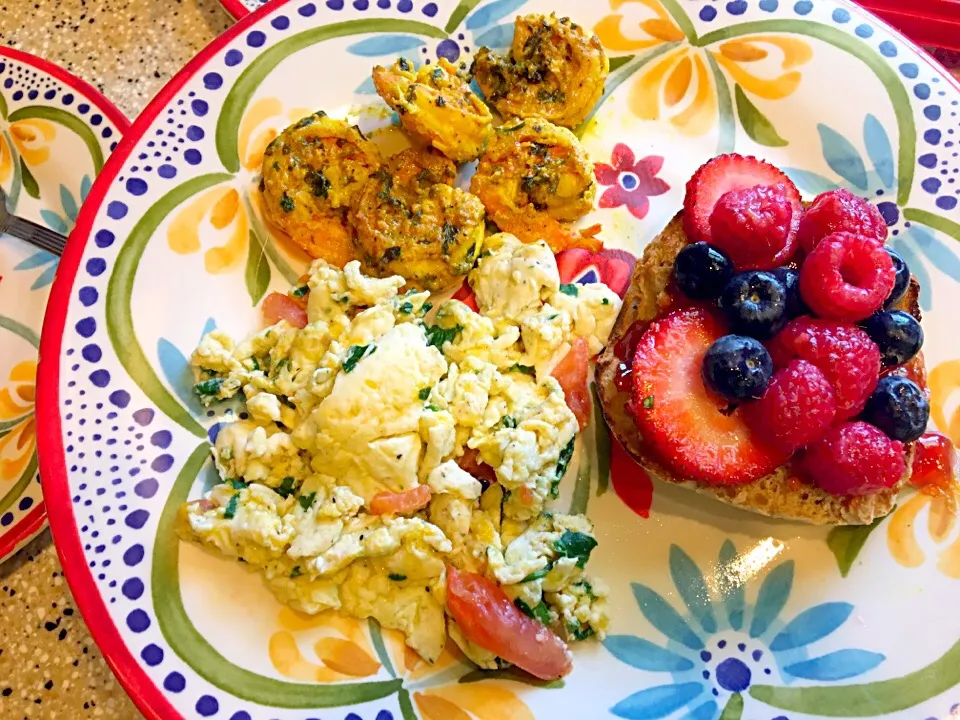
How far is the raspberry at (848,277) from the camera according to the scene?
6.44 ft

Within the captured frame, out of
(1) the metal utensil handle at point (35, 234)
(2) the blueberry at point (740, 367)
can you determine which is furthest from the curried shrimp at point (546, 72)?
(1) the metal utensil handle at point (35, 234)

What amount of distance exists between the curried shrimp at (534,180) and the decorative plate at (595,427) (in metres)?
0.19

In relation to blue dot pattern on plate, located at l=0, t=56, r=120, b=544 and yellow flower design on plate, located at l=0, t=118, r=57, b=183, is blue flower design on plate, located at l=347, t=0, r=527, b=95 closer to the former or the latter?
blue dot pattern on plate, located at l=0, t=56, r=120, b=544

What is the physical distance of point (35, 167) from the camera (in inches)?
110

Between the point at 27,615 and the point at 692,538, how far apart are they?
210cm

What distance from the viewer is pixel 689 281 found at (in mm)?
2125

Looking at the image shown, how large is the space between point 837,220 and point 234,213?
1932 millimetres

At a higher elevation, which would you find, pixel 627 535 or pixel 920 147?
pixel 920 147

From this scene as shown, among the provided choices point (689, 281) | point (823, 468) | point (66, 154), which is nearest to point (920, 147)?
point (689, 281)

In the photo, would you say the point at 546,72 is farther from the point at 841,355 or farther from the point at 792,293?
the point at 841,355

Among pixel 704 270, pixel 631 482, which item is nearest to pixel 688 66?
pixel 704 270

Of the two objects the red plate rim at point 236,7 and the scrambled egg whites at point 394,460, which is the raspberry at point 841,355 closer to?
the scrambled egg whites at point 394,460

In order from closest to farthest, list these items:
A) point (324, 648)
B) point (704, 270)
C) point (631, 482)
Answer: point (324, 648) < point (704, 270) < point (631, 482)

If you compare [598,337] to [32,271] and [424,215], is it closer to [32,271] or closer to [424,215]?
[424,215]
